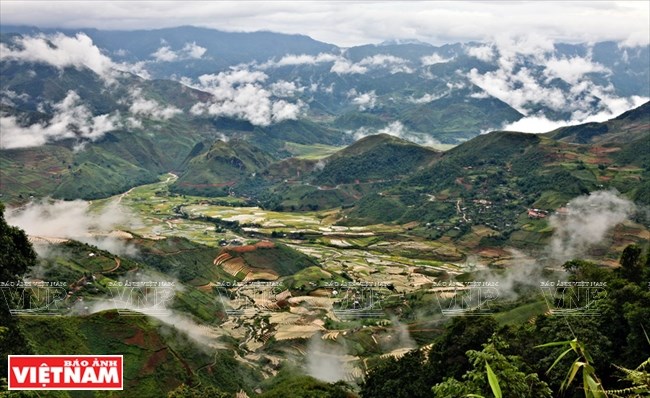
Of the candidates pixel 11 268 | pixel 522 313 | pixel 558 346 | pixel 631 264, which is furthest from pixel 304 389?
pixel 522 313

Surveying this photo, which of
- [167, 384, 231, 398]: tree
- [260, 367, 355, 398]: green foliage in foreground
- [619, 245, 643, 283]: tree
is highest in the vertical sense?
[619, 245, 643, 283]: tree

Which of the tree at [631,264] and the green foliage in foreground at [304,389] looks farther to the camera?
the tree at [631,264]

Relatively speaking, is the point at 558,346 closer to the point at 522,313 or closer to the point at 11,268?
the point at 522,313

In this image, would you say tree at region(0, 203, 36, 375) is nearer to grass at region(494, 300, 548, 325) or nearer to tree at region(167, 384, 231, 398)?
tree at region(167, 384, 231, 398)

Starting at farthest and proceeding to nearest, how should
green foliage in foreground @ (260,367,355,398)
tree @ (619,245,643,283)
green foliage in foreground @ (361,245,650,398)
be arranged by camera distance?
tree @ (619,245,643,283) < green foliage in foreground @ (260,367,355,398) < green foliage in foreground @ (361,245,650,398)

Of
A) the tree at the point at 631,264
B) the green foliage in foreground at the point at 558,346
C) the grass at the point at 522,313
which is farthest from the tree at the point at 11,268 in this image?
the tree at the point at 631,264

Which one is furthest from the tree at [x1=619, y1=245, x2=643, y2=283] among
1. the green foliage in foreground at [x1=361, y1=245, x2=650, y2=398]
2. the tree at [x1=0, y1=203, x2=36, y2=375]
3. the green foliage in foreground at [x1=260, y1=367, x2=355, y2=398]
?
the tree at [x1=0, y1=203, x2=36, y2=375]

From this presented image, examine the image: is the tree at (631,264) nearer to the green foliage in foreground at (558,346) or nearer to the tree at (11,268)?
the green foliage in foreground at (558,346)

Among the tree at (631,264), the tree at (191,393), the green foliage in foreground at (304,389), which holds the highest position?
the tree at (631,264)

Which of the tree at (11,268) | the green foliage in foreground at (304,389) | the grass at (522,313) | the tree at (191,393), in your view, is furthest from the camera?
the grass at (522,313)

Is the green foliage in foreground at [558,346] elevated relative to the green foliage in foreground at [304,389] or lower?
elevated

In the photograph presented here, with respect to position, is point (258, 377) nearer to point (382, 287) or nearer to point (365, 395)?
point (365, 395)
